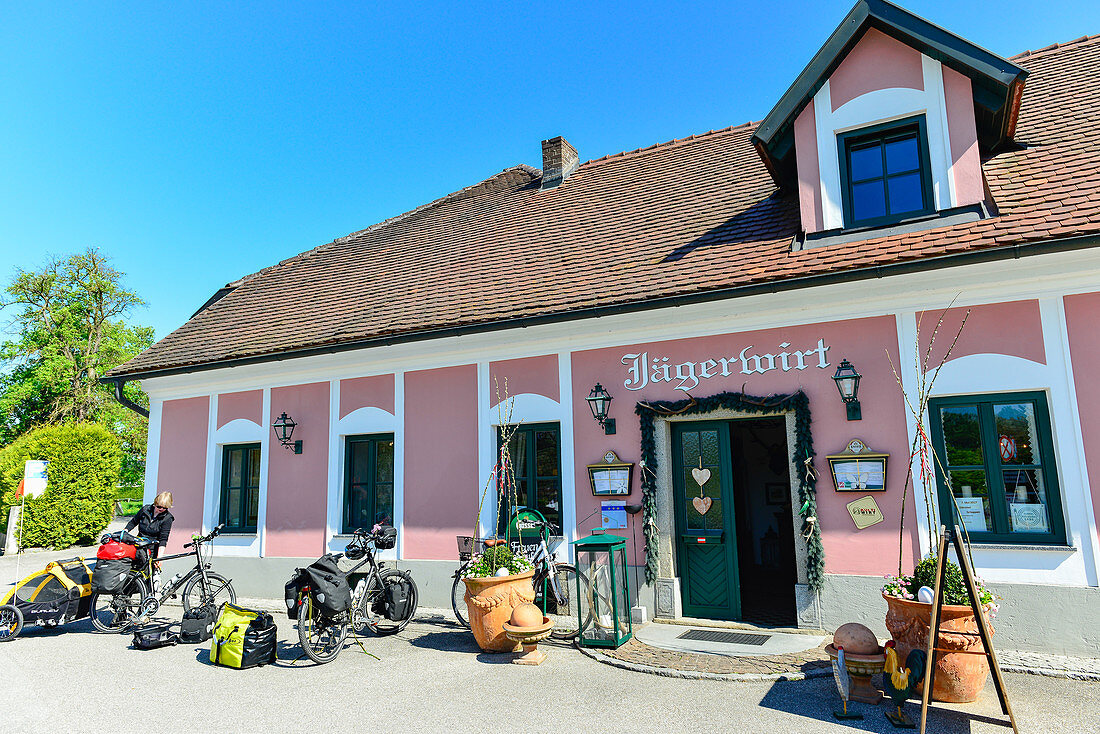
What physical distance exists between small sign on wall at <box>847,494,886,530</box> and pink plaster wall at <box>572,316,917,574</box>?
0.16ft

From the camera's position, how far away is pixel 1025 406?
6.46m

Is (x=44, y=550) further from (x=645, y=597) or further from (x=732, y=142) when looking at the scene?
(x=732, y=142)

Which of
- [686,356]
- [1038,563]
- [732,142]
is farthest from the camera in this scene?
[732,142]

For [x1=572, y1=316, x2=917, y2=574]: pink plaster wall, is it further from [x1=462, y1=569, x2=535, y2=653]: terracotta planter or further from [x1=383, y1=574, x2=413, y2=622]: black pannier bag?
[x1=383, y1=574, x2=413, y2=622]: black pannier bag

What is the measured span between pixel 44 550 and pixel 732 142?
66.5 feet

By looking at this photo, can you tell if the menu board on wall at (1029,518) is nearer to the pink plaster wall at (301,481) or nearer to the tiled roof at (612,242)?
the tiled roof at (612,242)

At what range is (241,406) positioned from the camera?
430 inches

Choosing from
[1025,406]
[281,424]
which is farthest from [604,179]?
[1025,406]

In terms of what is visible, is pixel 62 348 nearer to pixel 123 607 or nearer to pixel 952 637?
pixel 123 607

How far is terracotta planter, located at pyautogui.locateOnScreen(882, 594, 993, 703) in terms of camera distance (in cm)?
471

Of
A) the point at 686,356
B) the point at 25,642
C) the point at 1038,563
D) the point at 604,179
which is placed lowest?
the point at 25,642

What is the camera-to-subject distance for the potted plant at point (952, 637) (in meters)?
4.71

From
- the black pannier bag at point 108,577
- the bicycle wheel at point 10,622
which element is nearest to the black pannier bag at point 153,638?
the black pannier bag at point 108,577

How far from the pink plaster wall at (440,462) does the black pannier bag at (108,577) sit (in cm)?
341
